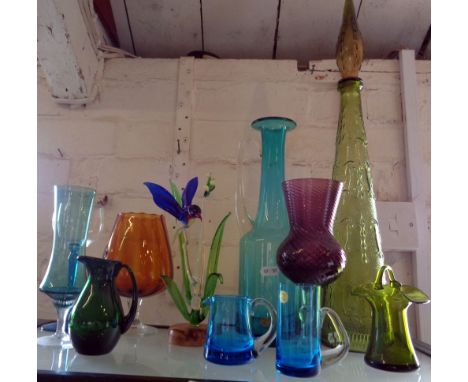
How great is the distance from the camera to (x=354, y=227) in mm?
706

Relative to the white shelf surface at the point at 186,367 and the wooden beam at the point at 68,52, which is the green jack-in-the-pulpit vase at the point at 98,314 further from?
the wooden beam at the point at 68,52

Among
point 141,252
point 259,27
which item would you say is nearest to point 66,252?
point 141,252

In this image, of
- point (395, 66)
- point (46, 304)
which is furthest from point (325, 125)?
point (46, 304)

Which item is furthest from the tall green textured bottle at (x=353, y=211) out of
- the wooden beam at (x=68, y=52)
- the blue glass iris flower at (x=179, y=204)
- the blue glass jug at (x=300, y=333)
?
the wooden beam at (x=68, y=52)

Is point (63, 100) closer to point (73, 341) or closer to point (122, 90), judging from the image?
point (122, 90)

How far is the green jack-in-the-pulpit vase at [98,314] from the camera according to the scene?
55cm

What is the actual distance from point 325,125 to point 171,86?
0.37 meters

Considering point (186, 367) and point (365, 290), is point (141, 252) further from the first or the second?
point (365, 290)

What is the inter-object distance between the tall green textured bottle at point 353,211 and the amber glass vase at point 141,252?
11.2 inches

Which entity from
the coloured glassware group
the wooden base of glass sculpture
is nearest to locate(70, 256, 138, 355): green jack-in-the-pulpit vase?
the coloured glassware group

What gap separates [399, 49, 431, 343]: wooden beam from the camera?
849mm

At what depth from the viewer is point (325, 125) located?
0.95 m

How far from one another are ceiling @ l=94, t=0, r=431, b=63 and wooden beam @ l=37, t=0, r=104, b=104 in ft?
0.38
